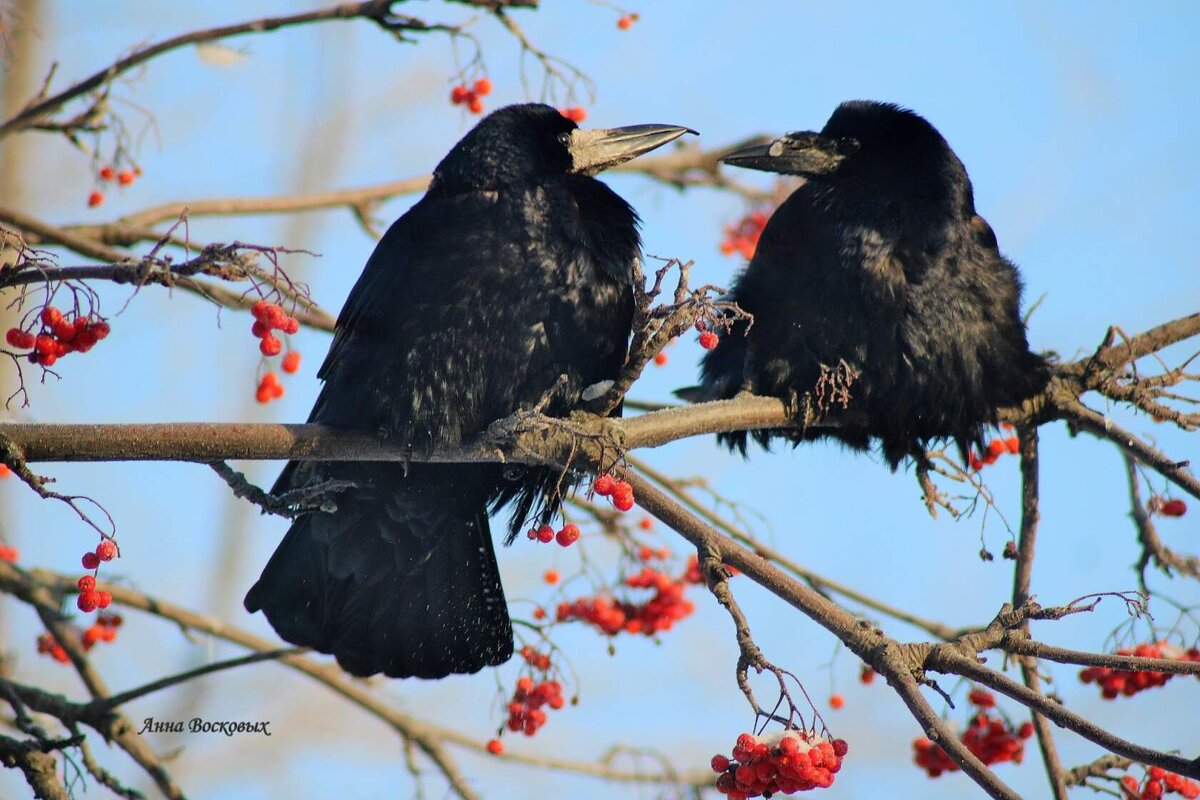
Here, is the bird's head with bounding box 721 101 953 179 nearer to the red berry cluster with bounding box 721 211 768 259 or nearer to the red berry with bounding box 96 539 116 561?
the red berry cluster with bounding box 721 211 768 259

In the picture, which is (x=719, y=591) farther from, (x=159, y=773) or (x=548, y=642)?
(x=159, y=773)

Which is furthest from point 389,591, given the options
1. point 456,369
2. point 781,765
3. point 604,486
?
Result: point 781,765

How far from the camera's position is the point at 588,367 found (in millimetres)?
3346

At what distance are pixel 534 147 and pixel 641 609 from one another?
58.6 inches

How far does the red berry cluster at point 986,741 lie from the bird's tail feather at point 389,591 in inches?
48.9

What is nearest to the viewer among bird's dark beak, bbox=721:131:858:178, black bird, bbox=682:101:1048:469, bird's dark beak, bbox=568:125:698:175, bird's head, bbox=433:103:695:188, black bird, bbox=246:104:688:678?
black bird, bbox=246:104:688:678

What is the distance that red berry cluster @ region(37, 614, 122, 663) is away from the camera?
13.0ft

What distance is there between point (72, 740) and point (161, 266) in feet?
4.92

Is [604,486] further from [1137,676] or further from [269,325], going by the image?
[1137,676]

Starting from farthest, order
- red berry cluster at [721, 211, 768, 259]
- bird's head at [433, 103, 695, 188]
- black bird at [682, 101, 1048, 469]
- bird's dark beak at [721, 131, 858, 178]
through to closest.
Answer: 1. red berry cluster at [721, 211, 768, 259]
2. bird's dark beak at [721, 131, 858, 178]
3. bird's head at [433, 103, 695, 188]
4. black bird at [682, 101, 1048, 469]

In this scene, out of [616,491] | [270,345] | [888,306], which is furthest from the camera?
[888,306]

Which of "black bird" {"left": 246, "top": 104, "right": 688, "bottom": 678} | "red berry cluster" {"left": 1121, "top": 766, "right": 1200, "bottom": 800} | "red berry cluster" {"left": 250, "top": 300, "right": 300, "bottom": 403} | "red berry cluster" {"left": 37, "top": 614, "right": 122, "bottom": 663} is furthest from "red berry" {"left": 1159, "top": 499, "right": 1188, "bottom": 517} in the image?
"red berry cluster" {"left": 37, "top": 614, "right": 122, "bottom": 663}

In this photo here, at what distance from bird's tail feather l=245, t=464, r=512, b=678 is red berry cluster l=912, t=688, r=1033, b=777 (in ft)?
4.08

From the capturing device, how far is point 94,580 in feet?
8.57
